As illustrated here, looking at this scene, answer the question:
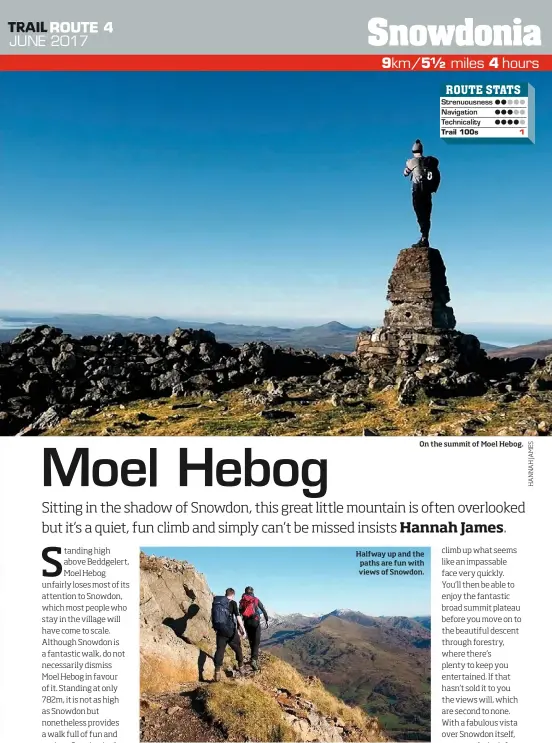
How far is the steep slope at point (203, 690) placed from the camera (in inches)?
402

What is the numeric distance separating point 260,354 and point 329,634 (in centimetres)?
931

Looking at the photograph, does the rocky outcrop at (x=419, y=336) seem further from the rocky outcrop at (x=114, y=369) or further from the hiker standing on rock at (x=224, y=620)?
the hiker standing on rock at (x=224, y=620)

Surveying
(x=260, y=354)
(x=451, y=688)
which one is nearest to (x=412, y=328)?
(x=260, y=354)

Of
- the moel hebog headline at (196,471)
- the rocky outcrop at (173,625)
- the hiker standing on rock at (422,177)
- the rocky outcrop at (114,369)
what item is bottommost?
the rocky outcrop at (173,625)

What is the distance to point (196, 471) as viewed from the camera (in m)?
11.2

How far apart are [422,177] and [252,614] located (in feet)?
41.0

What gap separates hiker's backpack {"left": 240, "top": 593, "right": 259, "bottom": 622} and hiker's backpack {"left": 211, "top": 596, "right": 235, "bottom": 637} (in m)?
0.21

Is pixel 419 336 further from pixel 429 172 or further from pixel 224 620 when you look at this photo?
pixel 224 620

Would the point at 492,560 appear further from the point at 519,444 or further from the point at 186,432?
the point at 186,432

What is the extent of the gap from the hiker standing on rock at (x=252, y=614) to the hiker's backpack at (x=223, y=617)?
221 mm

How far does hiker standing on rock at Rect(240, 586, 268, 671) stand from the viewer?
35.5 feet

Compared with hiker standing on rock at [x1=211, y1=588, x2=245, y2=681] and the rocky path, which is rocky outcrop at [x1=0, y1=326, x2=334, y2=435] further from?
the rocky path

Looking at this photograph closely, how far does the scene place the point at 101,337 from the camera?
2108cm

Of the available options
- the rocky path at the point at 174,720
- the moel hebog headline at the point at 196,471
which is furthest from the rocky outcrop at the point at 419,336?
the rocky path at the point at 174,720
